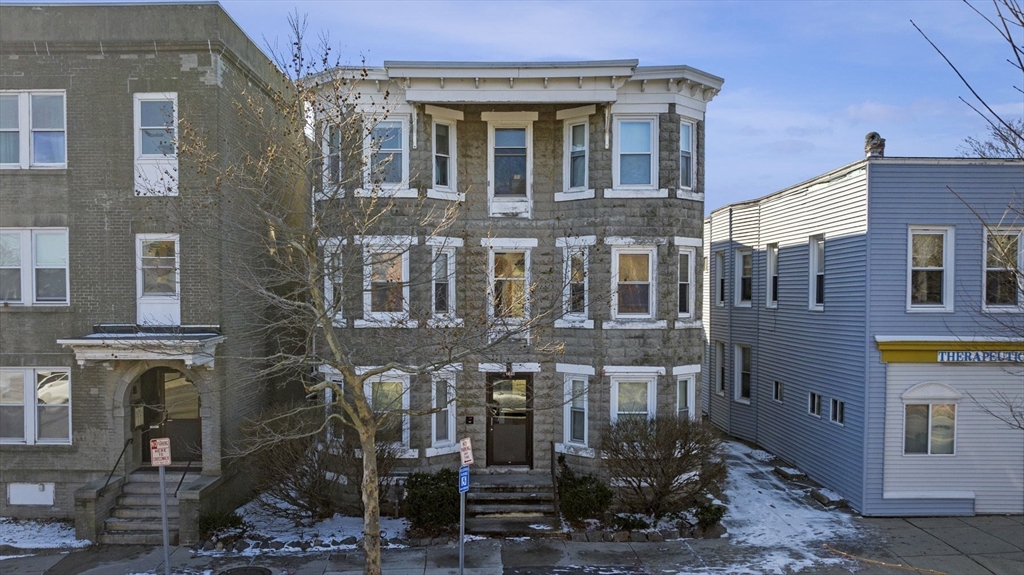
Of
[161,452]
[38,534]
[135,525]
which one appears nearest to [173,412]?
[135,525]

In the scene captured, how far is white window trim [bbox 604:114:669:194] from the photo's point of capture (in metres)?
15.3

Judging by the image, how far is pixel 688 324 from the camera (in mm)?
15727

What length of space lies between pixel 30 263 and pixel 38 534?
227 inches

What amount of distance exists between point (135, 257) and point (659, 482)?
12233 millimetres

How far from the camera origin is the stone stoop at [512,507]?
1380cm

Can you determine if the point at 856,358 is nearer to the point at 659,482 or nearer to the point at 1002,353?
the point at 1002,353

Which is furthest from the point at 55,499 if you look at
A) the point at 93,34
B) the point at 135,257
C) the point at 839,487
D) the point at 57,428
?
the point at 839,487

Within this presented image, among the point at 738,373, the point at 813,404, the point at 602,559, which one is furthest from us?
the point at 738,373

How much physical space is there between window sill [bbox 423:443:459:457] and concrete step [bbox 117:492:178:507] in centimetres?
533

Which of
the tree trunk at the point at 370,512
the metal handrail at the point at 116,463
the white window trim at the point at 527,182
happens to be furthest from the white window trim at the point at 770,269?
the metal handrail at the point at 116,463

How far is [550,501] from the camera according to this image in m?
14.6

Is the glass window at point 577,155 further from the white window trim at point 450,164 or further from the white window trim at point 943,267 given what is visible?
the white window trim at point 943,267

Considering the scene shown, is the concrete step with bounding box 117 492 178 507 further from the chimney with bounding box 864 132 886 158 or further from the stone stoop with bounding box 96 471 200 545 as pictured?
the chimney with bounding box 864 132 886 158

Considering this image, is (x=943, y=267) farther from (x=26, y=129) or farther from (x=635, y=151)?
(x=26, y=129)
